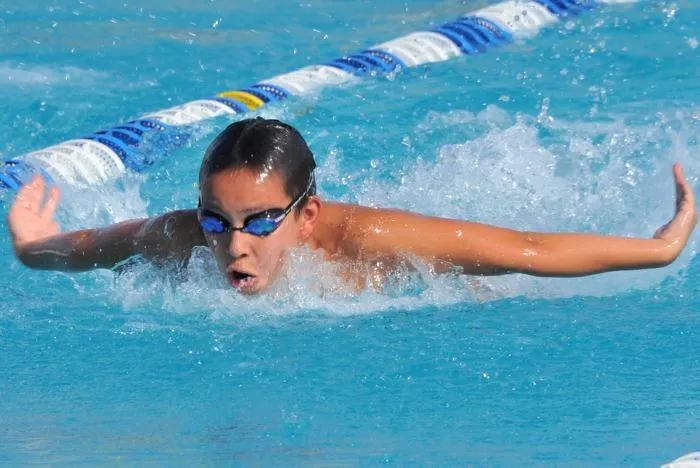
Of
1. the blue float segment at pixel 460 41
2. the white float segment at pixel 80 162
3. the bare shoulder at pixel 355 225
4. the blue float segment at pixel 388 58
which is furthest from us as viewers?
the blue float segment at pixel 460 41

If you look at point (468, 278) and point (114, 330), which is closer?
point (114, 330)

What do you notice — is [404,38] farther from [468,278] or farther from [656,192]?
[468,278]

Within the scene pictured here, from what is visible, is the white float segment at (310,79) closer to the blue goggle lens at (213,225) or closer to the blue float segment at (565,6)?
the blue float segment at (565,6)

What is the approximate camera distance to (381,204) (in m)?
4.55

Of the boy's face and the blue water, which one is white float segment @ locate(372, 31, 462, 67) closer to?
the blue water

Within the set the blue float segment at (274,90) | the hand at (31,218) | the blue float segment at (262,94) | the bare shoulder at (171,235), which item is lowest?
the blue float segment at (262,94)

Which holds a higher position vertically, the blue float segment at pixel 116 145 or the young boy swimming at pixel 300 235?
the young boy swimming at pixel 300 235

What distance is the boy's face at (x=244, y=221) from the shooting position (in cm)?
315

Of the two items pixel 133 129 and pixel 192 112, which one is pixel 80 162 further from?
pixel 192 112

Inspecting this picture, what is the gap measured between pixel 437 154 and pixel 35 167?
5.46ft

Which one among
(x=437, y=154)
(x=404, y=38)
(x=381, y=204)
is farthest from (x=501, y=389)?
(x=404, y=38)

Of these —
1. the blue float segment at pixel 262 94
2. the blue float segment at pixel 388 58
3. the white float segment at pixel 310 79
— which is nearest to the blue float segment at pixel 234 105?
the blue float segment at pixel 262 94

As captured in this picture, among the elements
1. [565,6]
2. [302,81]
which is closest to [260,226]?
[302,81]

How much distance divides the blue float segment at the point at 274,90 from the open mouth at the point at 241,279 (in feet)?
8.91
